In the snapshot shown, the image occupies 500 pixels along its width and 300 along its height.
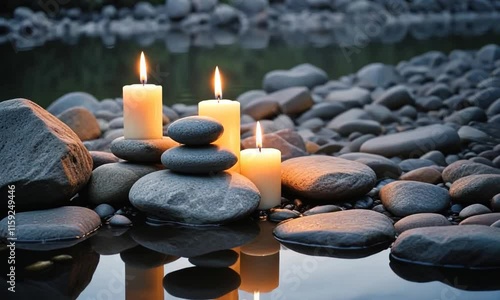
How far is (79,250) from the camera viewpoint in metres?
3.36

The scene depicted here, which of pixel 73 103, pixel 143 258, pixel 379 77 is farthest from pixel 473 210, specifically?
pixel 379 77

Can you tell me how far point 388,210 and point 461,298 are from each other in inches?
43.3

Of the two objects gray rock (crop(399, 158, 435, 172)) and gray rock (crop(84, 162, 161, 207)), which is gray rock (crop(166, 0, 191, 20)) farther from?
Answer: gray rock (crop(84, 162, 161, 207))

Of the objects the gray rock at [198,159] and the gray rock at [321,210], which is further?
the gray rock at [321,210]

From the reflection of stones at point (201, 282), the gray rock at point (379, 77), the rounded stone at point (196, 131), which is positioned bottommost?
the gray rock at point (379, 77)

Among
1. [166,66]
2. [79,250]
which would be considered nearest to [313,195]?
[79,250]

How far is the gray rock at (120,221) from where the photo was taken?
12.2 ft

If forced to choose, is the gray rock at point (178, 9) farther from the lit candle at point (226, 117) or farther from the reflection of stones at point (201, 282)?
the reflection of stones at point (201, 282)

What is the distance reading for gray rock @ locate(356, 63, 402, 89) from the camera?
8.55 m

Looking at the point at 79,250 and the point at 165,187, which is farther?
the point at 165,187

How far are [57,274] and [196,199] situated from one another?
2.69 feet

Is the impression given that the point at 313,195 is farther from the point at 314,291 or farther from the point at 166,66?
the point at 166,66

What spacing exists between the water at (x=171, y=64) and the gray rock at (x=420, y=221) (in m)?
4.55

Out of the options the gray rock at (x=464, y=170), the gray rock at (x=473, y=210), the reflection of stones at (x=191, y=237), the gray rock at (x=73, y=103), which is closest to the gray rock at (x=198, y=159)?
the reflection of stones at (x=191, y=237)
